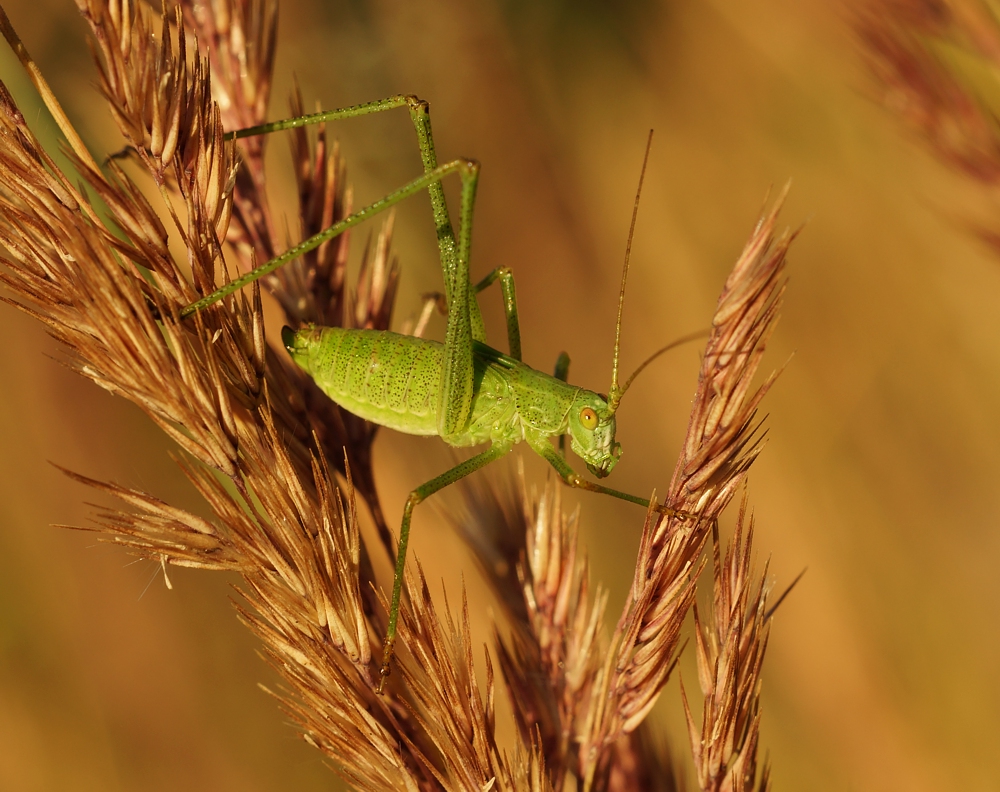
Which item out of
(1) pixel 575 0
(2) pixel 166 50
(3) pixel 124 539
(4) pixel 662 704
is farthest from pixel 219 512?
(1) pixel 575 0

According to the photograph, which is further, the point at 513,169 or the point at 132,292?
the point at 513,169

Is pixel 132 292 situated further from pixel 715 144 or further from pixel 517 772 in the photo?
pixel 715 144

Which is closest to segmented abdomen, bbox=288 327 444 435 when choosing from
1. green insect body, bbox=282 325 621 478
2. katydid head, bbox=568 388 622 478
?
green insect body, bbox=282 325 621 478

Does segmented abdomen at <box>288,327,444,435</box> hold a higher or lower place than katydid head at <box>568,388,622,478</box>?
higher

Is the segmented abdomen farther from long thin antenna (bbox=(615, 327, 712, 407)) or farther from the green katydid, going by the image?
long thin antenna (bbox=(615, 327, 712, 407))

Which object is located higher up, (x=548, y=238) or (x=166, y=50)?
(x=166, y=50)

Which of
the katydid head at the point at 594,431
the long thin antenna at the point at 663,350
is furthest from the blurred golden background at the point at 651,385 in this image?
the long thin antenna at the point at 663,350

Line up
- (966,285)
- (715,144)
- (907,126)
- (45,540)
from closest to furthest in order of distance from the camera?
(907,126) → (45,540) → (966,285) → (715,144)

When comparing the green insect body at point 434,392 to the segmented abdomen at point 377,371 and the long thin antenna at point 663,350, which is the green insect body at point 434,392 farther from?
the long thin antenna at point 663,350
